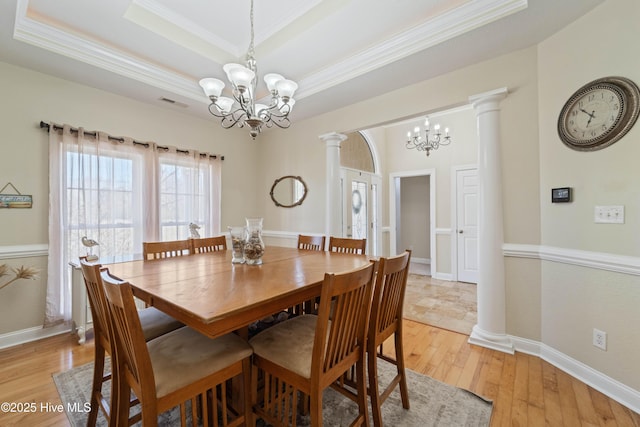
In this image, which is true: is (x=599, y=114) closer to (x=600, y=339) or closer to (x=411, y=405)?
(x=600, y=339)

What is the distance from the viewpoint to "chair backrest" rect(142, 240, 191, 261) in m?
2.14

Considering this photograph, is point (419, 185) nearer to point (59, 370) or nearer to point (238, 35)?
point (238, 35)

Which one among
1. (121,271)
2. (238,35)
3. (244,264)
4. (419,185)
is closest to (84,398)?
(121,271)

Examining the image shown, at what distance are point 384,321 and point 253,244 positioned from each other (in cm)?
99

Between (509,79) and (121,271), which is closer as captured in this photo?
(121,271)

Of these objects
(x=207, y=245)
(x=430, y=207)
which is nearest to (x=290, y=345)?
(x=207, y=245)

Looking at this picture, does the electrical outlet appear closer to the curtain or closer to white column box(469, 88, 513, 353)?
white column box(469, 88, 513, 353)

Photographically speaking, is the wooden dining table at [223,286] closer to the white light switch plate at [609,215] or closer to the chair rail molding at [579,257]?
the chair rail molding at [579,257]

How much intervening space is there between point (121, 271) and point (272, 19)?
89.0 inches

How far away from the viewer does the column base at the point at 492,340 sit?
2.30 metres

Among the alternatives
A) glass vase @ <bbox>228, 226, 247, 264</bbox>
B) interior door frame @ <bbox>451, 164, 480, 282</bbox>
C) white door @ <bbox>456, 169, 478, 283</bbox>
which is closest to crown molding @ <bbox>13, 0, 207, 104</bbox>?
glass vase @ <bbox>228, 226, 247, 264</bbox>

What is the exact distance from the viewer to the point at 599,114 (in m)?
1.82

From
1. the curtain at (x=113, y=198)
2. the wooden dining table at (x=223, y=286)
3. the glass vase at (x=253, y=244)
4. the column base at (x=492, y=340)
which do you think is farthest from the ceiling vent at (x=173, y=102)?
the column base at (x=492, y=340)

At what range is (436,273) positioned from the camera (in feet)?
16.0
